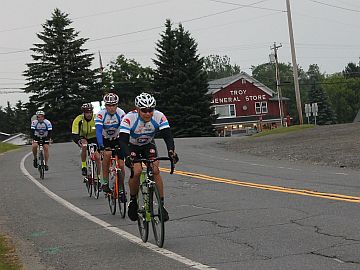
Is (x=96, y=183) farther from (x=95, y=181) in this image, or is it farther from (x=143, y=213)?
(x=143, y=213)

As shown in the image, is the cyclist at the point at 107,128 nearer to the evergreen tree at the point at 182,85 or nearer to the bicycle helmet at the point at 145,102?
the bicycle helmet at the point at 145,102

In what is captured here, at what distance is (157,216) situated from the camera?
7.77 meters

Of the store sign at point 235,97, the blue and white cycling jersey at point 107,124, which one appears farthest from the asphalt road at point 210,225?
the store sign at point 235,97

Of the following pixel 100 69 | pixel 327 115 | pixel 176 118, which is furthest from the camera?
pixel 327 115

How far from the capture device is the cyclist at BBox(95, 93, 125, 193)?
1109cm

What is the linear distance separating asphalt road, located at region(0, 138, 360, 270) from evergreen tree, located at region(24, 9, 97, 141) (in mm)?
55385

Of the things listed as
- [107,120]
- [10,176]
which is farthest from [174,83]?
[107,120]

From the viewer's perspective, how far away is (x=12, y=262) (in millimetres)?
7570

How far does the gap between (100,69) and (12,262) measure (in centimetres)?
6803

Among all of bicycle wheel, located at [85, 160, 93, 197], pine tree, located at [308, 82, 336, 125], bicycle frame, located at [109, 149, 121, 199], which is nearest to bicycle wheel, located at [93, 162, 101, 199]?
bicycle wheel, located at [85, 160, 93, 197]

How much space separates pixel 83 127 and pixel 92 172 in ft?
3.24

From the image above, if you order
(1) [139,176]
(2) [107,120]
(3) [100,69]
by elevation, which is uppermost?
(3) [100,69]

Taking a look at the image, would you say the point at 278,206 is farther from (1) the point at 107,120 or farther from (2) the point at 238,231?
(1) the point at 107,120

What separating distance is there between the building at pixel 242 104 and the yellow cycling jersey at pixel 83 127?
73502 millimetres
